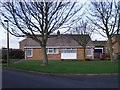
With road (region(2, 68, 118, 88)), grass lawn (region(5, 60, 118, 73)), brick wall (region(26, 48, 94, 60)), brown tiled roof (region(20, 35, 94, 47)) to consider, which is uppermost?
brown tiled roof (region(20, 35, 94, 47))

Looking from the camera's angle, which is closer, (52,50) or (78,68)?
(78,68)

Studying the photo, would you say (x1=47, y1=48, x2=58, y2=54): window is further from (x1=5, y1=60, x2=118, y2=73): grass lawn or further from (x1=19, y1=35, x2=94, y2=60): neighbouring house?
(x1=5, y1=60, x2=118, y2=73): grass lawn

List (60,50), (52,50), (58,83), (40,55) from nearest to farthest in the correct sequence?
(58,83)
(40,55)
(52,50)
(60,50)

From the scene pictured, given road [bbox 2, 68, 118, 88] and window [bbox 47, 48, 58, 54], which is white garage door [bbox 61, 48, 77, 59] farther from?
road [bbox 2, 68, 118, 88]

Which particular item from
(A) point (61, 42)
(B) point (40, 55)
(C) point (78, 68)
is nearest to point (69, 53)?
(A) point (61, 42)

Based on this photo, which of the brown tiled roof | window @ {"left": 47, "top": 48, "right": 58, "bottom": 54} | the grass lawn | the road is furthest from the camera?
the brown tiled roof

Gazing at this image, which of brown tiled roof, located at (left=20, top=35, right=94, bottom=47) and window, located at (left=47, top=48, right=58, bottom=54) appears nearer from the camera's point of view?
Result: window, located at (left=47, top=48, right=58, bottom=54)

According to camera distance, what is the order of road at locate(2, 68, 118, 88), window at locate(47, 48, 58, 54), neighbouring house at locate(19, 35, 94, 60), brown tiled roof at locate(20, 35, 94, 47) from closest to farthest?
road at locate(2, 68, 118, 88)
neighbouring house at locate(19, 35, 94, 60)
window at locate(47, 48, 58, 54)
brown tiled roof at locate(20, 35, 94, 47)

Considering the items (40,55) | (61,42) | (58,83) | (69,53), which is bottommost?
(58,83)

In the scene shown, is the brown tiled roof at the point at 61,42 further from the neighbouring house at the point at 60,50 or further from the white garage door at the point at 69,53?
the white garage door at the point at 69,53

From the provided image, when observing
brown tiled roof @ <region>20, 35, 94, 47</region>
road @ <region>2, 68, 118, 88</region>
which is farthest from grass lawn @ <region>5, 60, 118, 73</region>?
brown tiled roof @ <region>20, 35, 94, 47</region>

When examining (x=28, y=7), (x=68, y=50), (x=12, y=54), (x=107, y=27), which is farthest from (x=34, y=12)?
(x=12, y=54)

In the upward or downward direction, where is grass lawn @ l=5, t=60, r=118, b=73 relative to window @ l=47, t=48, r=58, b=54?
downward

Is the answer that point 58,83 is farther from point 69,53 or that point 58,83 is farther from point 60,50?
point 69,53
